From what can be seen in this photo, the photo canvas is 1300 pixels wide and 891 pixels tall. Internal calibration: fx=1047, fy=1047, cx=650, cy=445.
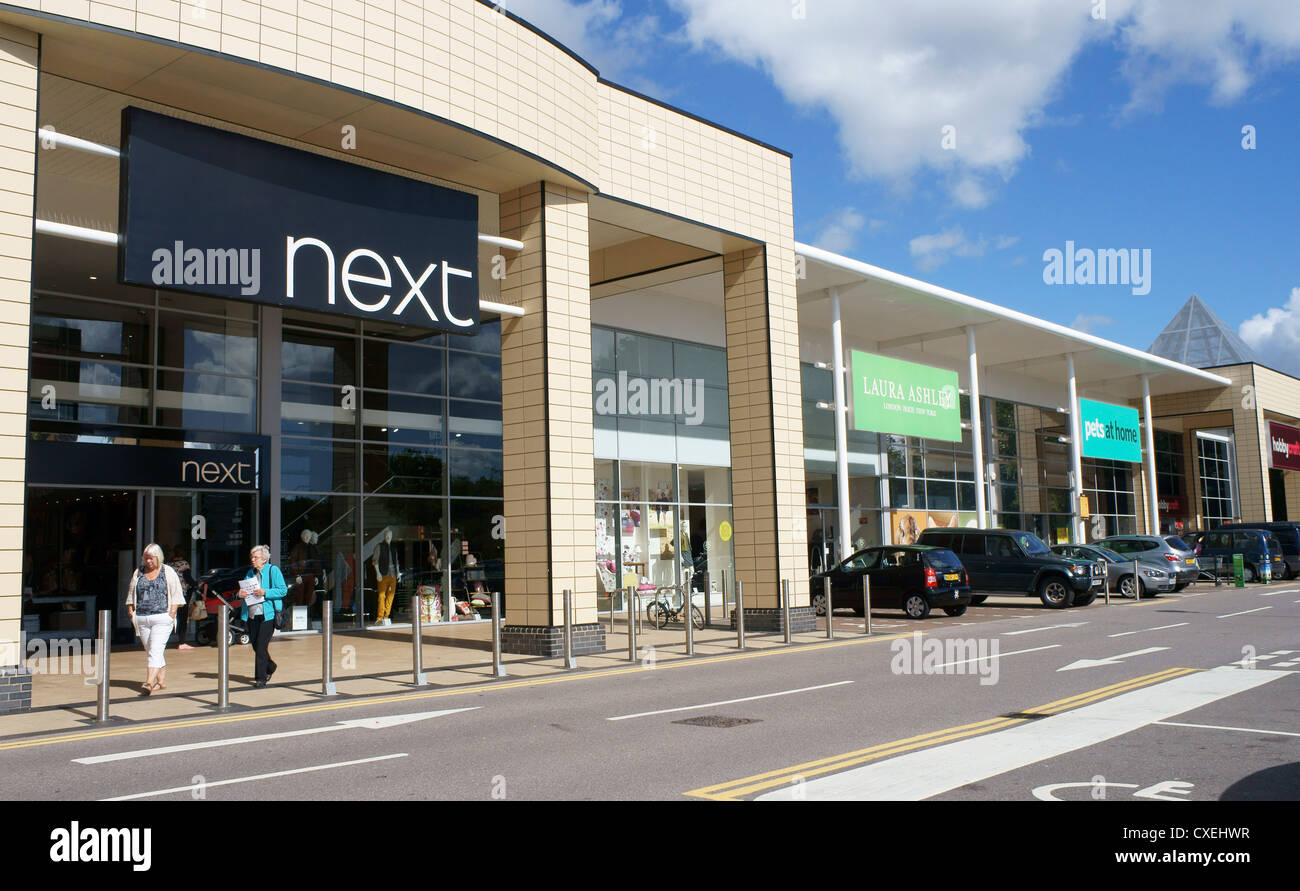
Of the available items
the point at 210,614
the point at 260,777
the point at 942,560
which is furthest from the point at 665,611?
the point at 260,777

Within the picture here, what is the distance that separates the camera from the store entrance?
1717 centimetres

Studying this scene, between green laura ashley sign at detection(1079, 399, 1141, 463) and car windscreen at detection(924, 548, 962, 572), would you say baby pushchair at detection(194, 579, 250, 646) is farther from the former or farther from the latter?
green laura ashley sign at detection(1079, 399, 1141, 463)

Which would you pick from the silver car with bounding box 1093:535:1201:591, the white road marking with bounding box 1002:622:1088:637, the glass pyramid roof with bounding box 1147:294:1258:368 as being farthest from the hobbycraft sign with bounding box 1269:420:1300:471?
the white road marking with bounding box 1002:622:1088:637

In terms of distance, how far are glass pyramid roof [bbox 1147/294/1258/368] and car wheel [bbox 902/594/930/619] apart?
48.5 metres

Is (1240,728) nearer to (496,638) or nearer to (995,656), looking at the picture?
(995,656)

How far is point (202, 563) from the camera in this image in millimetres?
18828

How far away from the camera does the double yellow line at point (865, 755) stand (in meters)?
6.37

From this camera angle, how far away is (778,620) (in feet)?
66.4

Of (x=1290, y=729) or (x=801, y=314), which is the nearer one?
(x=1290, y=729)

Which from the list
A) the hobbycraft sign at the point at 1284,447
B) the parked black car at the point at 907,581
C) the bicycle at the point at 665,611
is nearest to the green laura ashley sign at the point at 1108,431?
the hobbycraft sign at the point at 1284,447

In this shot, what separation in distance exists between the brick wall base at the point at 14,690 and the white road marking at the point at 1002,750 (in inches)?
332
